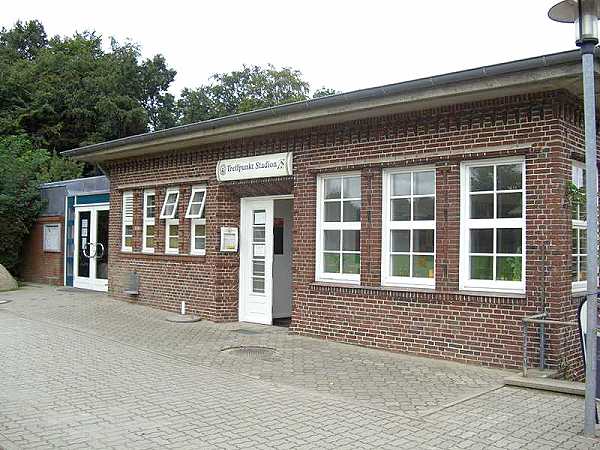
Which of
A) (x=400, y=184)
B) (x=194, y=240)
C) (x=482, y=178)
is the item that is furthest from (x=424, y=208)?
(x=194, y=240)

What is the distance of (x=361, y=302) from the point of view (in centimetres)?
1009

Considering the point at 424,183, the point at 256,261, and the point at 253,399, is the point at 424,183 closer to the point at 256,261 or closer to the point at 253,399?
the point at 253,399

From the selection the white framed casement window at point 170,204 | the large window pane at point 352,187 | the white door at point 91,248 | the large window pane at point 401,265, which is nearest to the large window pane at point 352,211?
the large window pane at point 352,187

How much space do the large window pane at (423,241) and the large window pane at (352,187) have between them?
1.32 m

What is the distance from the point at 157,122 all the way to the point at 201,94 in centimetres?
693

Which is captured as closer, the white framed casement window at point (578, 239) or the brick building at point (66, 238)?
the white framed casement window at point (578, 239)

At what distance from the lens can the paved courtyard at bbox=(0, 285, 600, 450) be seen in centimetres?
564

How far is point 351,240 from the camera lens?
10.5m

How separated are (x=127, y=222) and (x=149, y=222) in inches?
42.0

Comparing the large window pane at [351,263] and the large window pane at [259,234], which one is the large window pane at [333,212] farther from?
the large window pane at [259,234]

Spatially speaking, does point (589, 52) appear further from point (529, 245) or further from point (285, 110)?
point (285, 110)

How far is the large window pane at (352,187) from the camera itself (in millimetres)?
10461

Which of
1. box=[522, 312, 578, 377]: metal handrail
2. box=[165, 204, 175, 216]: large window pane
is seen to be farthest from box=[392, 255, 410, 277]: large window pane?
box=[165, 204, 175, 216]: large window pane

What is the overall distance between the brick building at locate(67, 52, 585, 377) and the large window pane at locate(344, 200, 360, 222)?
0.04m
